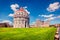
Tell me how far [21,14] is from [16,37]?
5.59 meters

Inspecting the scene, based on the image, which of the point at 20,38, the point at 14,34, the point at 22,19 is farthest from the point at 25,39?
the point at 22,19

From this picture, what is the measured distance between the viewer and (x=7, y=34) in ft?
22.7

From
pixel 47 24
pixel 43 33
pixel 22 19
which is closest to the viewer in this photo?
pixel 43 33

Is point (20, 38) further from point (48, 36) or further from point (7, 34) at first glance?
point (48, 36)

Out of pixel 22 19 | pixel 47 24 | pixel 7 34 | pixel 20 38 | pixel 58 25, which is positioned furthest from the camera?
pixel 22 19

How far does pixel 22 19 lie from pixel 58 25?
3210 mm

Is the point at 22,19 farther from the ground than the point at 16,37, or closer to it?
farther from the ground

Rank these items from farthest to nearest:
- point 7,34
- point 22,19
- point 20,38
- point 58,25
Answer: point 22,19, point 58,25, point 7,34, point 20,38

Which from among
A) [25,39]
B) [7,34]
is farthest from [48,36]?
[7,34]

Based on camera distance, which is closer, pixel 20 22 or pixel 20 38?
pixel 20 38

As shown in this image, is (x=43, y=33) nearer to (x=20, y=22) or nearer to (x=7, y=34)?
(x=7, y=34)

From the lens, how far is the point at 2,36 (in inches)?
263

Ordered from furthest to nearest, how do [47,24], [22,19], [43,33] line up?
[22,19], [47,24], [43,33]

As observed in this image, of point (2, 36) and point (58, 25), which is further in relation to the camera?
point (58, 25)
